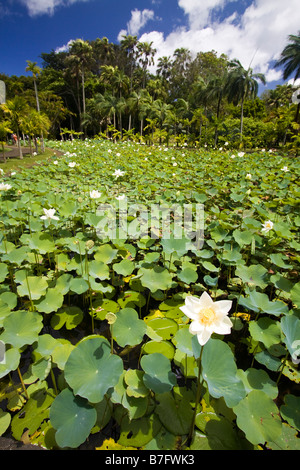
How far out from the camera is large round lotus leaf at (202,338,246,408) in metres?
0.82

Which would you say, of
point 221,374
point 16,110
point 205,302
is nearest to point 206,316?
point 205,302

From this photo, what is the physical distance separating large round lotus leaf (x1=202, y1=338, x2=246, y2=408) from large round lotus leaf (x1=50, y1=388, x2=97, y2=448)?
0.45 metres

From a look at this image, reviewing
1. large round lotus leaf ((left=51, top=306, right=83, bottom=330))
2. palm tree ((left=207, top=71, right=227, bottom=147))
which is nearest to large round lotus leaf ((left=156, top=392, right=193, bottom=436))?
large round lotus leaf ((left=51, top=306, right=83, bottom=330))

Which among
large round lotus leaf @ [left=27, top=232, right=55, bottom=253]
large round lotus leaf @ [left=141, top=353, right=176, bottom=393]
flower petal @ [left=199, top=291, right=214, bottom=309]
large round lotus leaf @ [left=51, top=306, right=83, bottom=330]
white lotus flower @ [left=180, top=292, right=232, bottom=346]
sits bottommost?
large round lotus leaf @ [left=51, top=306, right=83, bottom=330]

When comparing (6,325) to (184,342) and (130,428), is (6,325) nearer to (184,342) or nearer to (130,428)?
(130,428)

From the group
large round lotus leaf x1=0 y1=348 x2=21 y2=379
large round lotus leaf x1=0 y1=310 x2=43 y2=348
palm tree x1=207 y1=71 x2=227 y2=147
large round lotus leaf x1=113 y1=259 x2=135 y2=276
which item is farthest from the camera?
palm tree x1=207 y1=71 x2=227 y2=147

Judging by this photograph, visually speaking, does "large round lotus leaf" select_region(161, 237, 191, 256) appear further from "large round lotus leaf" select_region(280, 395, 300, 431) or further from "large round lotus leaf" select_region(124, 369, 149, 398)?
"large round lotus leaf" select_region(280, 395, 300, 431)

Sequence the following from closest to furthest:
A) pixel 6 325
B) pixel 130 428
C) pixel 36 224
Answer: pixel 130 428
pixel 6 325
pixel 36 224

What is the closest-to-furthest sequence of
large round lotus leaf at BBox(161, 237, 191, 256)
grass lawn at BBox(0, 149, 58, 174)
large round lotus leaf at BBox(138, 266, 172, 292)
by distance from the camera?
large round lotus leaf at BBox(138, 266, 172, 292) < large round lotus leaf at BBox(161, 237, 191, 256) < grass lawn at BBox(0, 149, 58, 174)

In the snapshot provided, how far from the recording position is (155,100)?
25359 millimetres

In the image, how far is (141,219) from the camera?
9.71ft

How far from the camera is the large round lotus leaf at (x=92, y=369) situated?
0.87 metres

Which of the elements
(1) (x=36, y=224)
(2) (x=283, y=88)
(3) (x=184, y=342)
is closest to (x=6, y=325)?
(3) (x=184, y=342)
